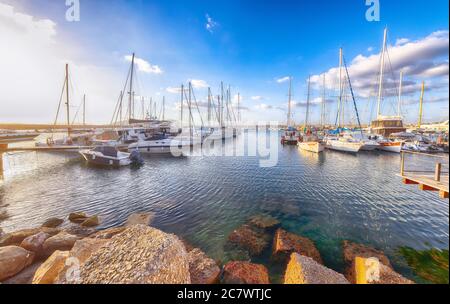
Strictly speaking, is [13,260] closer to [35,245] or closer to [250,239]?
[35,245]

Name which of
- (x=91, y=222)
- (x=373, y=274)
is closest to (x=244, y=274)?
(x=373, y=274)

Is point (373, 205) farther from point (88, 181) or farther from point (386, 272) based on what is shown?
point (88, 181)

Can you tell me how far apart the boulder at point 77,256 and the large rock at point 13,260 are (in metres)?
1.65

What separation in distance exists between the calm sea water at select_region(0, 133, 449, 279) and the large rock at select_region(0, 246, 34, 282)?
9.33 ft

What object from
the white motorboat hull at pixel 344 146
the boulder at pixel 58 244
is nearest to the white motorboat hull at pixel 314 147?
the white motorboat hull at pixel 344 146

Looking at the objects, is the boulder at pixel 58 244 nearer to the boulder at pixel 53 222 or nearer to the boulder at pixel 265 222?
the boulder at pixel 53 222

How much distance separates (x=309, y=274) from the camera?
4840 millimetres

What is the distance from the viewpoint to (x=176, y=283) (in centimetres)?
454

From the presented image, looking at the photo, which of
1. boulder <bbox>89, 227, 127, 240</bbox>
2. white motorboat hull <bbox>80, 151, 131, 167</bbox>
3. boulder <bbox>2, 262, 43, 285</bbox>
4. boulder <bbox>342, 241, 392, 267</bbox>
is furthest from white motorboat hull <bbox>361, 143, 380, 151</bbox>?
boulder <bbox>2, 262, 43, 285</bbox>

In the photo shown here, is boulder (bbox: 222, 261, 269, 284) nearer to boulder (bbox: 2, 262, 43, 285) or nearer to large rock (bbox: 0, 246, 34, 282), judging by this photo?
boulder (bbox: 2, 262, 43, 285)

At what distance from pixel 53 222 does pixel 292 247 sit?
12423 mm

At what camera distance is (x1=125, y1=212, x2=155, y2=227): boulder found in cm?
855

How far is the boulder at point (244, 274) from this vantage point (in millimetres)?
5215
